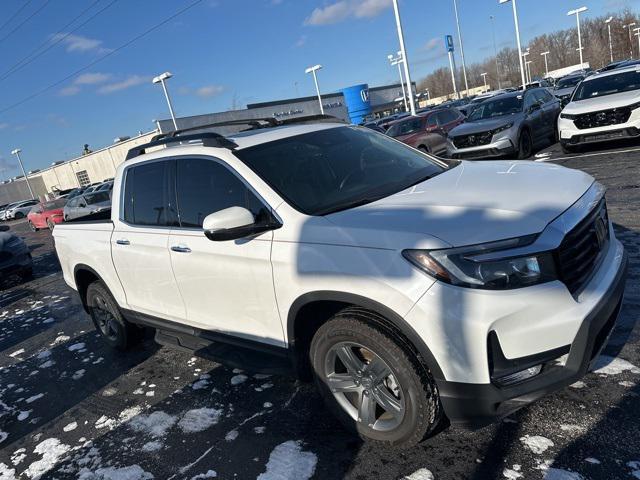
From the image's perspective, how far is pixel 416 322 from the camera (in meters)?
2.37

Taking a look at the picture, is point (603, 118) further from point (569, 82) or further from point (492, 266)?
point (569, 82)

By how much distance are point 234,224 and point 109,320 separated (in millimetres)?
3098

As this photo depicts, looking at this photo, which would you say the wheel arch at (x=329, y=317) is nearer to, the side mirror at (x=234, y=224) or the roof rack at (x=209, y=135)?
the side mirror at (x=234, y=224)

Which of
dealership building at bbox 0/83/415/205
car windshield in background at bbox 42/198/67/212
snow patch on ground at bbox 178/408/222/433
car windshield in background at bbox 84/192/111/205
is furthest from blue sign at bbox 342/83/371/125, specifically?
snow patch on ground at bbox 178/408/222/433

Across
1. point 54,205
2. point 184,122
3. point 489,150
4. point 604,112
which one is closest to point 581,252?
point 604,112

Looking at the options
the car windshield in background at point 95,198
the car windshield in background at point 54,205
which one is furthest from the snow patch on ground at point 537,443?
the car windshield in background at point 54,205

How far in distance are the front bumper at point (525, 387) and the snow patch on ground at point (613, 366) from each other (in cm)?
86

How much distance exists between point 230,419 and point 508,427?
1.85 metres

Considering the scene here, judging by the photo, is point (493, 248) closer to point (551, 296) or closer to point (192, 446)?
point (551, 296)

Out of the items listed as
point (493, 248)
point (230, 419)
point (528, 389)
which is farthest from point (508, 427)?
point (230, 419)

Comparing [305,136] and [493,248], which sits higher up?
[305,136]

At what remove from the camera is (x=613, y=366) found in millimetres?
3158

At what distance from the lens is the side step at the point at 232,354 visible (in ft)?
10.7

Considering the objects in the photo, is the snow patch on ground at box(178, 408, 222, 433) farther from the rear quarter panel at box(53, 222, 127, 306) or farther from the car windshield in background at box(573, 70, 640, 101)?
the car windshield in background at box(573, 70, 640, 101)
